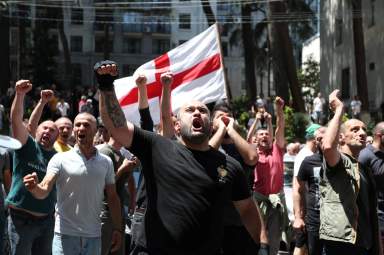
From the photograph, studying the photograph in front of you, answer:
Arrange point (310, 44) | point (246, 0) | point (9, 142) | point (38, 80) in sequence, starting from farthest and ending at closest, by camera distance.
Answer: point (38, 80) → point (310, 44) → point (246, 0) → point (9, 142)

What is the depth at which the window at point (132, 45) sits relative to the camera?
79.8 metres

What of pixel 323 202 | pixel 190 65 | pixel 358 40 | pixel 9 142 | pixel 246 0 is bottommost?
pixel 323 202

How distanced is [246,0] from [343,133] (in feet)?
96.9

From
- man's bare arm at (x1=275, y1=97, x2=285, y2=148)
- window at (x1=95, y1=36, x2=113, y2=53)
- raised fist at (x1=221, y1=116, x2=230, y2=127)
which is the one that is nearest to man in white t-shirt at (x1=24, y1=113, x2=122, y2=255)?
raised fist at (x1=221, y1=116, x2=230, y2=127)

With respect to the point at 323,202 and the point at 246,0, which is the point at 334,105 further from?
the point at 246,0

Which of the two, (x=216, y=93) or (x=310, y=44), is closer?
(x=216, y=93)

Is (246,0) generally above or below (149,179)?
above

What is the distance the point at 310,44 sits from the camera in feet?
168

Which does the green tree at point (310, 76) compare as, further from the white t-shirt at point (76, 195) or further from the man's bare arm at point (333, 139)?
the white t-shirt at point (76, 195)

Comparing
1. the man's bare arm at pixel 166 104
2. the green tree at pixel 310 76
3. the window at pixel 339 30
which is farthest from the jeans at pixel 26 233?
the green tree at pixel 310 76

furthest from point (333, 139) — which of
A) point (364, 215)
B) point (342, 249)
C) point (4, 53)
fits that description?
point (4, 53)

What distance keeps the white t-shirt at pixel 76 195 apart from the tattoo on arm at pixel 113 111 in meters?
1.52

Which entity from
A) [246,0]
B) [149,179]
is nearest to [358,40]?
[246,0]

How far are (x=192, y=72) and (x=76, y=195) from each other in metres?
3.80
